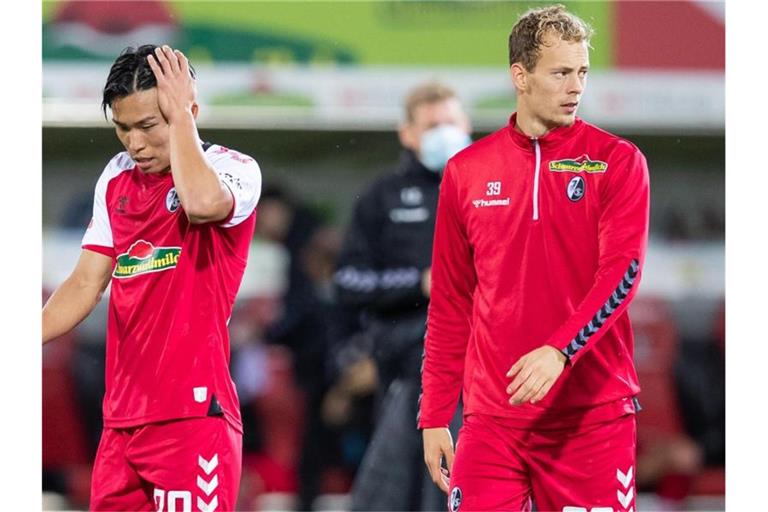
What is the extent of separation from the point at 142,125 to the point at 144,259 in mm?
400

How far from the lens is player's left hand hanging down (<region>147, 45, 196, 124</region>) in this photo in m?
4.32

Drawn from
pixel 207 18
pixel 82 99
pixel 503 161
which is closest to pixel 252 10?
pixel 207 18

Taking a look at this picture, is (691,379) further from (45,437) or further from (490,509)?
(490,509)

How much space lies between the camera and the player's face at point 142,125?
14.3 ft

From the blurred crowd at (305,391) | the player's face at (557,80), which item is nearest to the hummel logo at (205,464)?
the player's face at (557,80)

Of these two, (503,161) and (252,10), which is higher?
(252,10)

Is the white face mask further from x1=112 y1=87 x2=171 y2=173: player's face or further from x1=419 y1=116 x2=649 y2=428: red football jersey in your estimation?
x1=112 y1=87 x2=171 y2=173: player's face

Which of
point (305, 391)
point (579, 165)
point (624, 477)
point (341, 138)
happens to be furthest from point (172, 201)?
point (341, 138)

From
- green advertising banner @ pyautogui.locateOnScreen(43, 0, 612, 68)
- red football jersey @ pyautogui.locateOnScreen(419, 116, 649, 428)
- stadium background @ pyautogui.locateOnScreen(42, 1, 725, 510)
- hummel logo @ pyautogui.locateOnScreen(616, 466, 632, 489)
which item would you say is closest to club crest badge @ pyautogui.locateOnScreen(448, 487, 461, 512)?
red football jersey @ pyautogui.locateOnScreen(419, 116, 649, 428)

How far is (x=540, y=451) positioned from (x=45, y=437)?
15.7 ft

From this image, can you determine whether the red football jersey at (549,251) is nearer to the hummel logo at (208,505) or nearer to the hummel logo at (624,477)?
the hummel logo at (624,477)

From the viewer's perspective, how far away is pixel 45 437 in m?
8.52

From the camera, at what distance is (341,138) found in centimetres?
868
